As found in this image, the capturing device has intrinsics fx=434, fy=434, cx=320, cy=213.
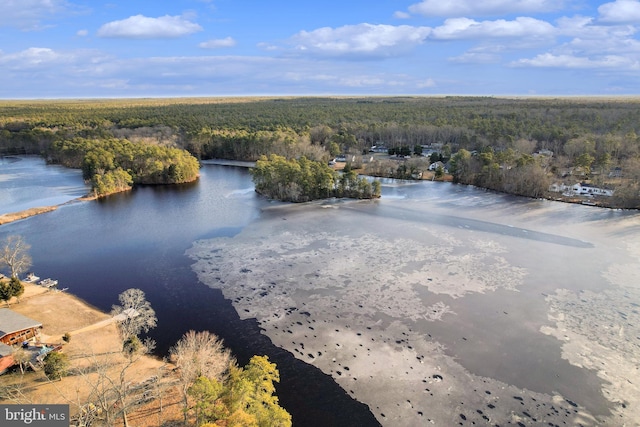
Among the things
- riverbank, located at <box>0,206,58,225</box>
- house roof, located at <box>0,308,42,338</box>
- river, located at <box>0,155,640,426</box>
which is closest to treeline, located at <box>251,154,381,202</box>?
river, located at <box>0,155,640,426</box>

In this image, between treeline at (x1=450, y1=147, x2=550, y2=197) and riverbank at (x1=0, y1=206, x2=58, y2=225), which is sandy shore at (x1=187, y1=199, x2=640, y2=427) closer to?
treeline at (x1=450, y1=147, x2=550, y2=197)

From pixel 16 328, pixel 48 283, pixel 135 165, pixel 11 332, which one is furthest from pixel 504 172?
pixel 11 332

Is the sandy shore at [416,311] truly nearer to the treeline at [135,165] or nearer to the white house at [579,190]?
the white house at [579,190]

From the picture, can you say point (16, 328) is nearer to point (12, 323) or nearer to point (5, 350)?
point (12, 323)

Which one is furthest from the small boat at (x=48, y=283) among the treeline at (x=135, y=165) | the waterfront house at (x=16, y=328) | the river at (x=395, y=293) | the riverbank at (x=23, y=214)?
the treeline at (x=135, y=165)

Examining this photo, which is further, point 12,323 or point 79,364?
point 12,323

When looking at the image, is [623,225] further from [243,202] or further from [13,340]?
[13,340]
